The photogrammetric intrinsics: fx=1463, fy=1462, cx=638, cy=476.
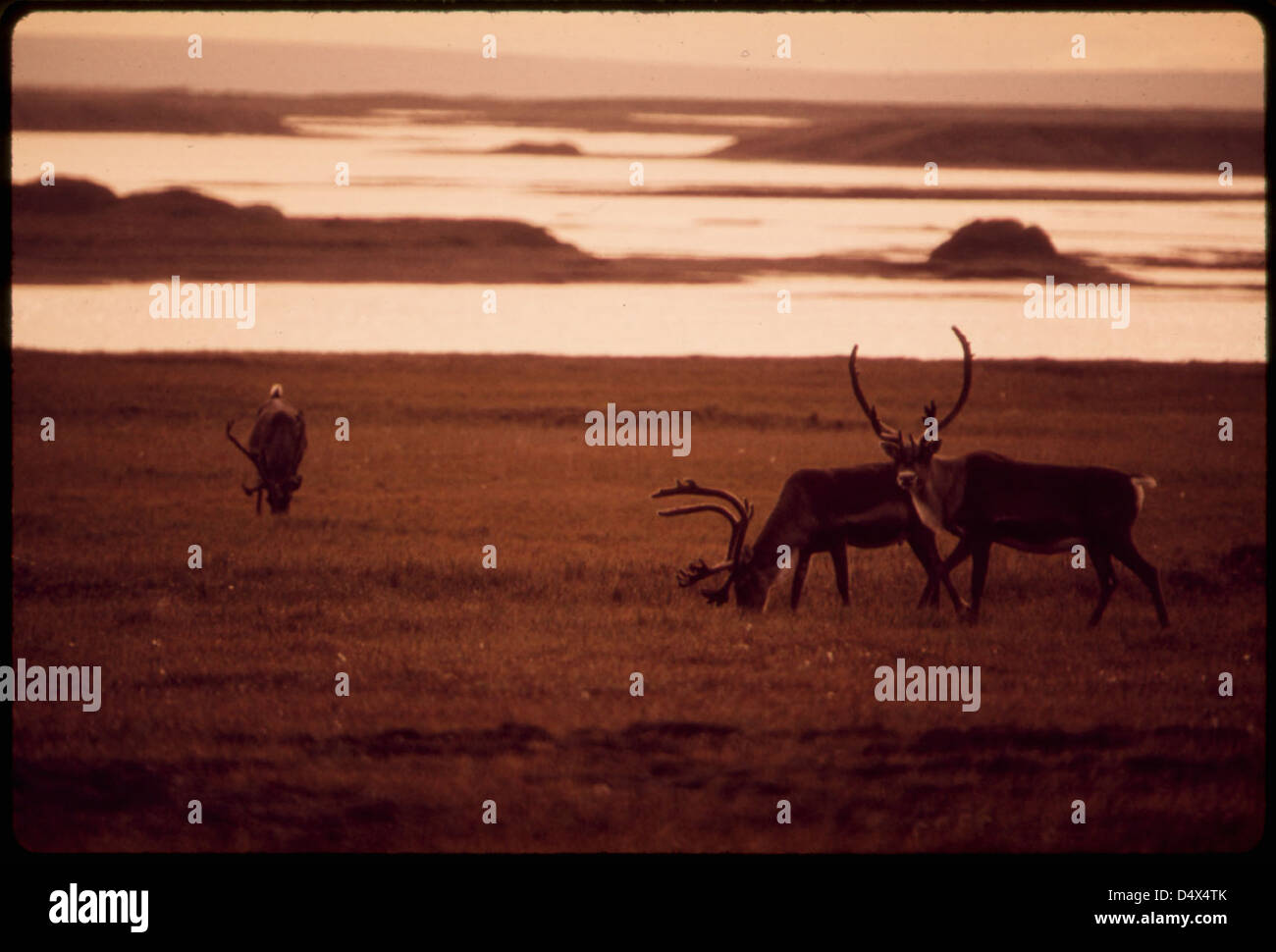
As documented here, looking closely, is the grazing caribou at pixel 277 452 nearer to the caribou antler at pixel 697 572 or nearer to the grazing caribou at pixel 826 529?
the caribou antler at pixel 697 572

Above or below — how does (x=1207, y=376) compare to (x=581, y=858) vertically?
above

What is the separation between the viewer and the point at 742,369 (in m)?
50.4

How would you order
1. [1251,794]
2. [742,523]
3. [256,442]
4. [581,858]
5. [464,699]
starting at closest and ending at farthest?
[581,858]
[1251,794]
[464,699]
[742,523]
[256,442]

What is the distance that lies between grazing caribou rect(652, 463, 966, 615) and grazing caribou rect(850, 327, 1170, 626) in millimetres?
422

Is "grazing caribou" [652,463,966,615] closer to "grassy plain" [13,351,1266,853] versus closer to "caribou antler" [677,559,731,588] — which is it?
"caribou antler" [677,559,731,588]

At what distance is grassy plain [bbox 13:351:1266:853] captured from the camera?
29.3ft

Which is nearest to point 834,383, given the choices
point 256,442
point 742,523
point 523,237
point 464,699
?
point 523,237

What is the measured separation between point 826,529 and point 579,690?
10.0ft

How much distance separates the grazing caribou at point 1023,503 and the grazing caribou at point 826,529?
422 millimetres

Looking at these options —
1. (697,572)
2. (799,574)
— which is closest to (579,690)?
(697,572)

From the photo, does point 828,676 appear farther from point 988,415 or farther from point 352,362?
point 352,362

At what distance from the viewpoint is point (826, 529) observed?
12.9m

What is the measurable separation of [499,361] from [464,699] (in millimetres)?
41619

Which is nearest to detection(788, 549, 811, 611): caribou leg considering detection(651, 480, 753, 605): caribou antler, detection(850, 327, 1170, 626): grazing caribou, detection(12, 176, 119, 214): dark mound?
detection(651, 480, 753, 605): caribou antler
